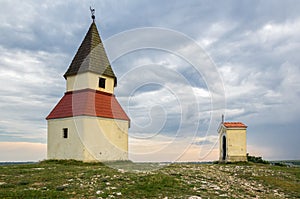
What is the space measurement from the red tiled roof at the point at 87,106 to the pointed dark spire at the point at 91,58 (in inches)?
81.0

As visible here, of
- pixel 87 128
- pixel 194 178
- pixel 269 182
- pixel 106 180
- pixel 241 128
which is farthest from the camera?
pixel 241 128

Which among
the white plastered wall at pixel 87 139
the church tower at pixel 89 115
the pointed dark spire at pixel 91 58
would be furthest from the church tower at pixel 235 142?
the pointed dark spire at pixel 91 58

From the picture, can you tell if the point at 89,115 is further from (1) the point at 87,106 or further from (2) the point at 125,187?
(2) the point at 125,187

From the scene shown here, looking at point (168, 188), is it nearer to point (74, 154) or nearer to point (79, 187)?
point (79, 187)

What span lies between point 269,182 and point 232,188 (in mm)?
5045

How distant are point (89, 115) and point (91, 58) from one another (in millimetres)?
6024

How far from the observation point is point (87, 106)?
26.5 metres

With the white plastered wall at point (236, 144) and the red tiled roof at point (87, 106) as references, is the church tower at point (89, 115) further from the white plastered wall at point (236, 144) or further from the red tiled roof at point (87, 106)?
the white plastered wall at point (236, 144)

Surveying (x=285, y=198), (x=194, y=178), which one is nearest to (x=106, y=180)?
(x=194, y=178)

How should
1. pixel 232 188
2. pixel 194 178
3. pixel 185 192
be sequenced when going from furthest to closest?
pixel 194 178 → pixel 232 188 → pixel 185 192

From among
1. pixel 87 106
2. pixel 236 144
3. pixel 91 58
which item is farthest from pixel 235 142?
pixel 91 58

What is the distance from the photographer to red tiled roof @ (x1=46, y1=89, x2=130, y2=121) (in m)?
26.6

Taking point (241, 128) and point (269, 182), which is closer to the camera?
point (269, 182)

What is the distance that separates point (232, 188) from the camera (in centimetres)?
1597
